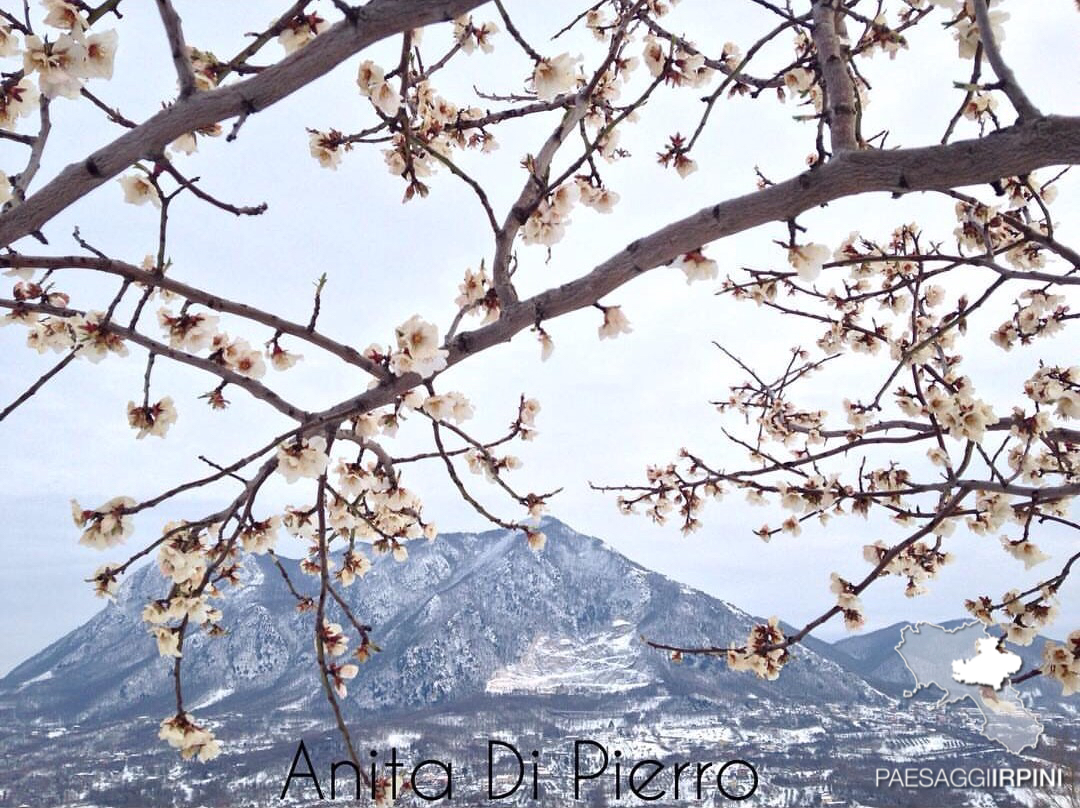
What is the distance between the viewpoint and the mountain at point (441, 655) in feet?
490

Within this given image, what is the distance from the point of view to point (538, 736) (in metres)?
115

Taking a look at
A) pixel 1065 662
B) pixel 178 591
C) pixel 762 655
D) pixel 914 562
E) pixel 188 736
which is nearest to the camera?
pixel 188 736

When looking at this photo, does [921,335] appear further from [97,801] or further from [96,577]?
[97,801]

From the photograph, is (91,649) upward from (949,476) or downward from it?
downward

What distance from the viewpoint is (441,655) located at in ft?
545

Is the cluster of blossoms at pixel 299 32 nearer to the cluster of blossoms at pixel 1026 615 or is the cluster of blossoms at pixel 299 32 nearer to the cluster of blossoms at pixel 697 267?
the cluster of blossoms at pixel 697 267

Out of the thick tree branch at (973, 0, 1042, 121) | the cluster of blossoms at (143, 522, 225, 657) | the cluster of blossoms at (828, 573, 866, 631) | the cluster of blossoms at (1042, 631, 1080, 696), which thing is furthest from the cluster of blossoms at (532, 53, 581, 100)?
the cluster of blossoms at (1042, 631, 1080, 696)

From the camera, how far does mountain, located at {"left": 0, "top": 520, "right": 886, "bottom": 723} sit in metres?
150

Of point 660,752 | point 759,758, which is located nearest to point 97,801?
point 660,752

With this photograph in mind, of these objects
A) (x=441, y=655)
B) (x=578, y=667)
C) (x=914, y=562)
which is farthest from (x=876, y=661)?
(x=914, y=562)

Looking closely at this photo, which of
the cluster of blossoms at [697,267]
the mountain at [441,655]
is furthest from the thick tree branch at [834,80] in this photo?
the mountain at [441,655]

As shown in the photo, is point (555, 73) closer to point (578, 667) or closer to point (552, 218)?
point (552, 218)

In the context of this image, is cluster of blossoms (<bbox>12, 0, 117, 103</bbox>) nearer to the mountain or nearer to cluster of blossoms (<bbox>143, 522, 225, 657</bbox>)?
cluster of blossoms (<bbox>143, 522, 225, 657</bbox>)

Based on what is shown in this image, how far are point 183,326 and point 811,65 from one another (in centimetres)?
286
